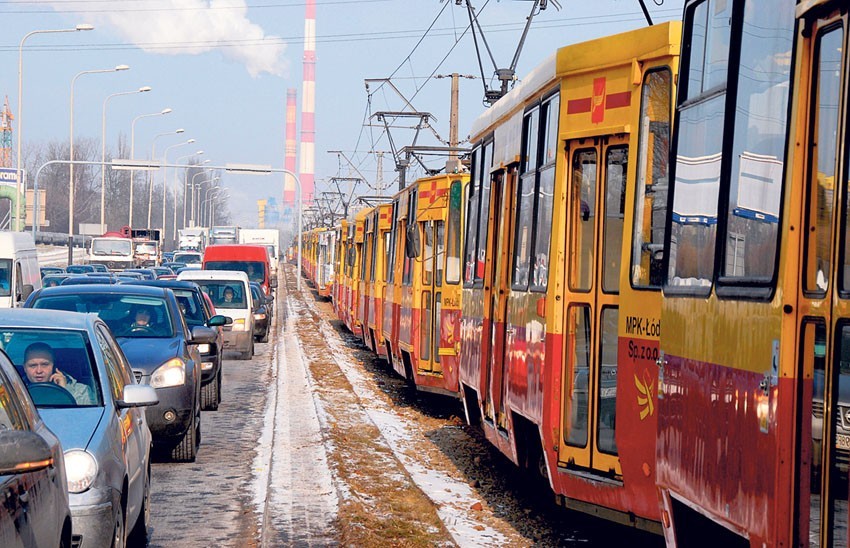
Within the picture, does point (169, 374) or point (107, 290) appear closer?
point (169, 374)

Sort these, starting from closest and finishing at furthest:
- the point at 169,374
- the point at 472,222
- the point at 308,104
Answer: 1. the point at 169,374
2. the point at 472,222
3. the point at 308,104

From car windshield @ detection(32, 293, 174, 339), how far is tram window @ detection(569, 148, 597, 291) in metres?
5.77

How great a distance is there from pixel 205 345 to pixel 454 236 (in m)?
3.49

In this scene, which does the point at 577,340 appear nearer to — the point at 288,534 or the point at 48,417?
the point at 288,534

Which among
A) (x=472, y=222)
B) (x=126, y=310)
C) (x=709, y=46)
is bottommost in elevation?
(x=126, y=310)

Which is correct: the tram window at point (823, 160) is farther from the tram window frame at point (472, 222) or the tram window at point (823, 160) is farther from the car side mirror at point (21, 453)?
the tram window frame at point (472, 222)

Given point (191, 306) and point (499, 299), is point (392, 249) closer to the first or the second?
point (191, 306)

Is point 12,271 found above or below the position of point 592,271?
below

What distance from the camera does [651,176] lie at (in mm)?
8062

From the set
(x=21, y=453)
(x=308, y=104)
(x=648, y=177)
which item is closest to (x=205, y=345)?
(x=648, y=177)

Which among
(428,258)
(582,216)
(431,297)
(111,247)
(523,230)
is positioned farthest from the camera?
(111,247)

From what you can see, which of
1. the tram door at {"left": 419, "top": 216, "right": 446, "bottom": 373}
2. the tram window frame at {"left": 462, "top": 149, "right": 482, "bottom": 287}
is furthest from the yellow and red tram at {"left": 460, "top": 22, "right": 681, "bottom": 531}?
the tram door at {"left": 419, "top": 216, "right": 446, "bottom": 373}

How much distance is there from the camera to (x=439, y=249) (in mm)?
18500

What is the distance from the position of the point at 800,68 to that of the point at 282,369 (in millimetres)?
20935
